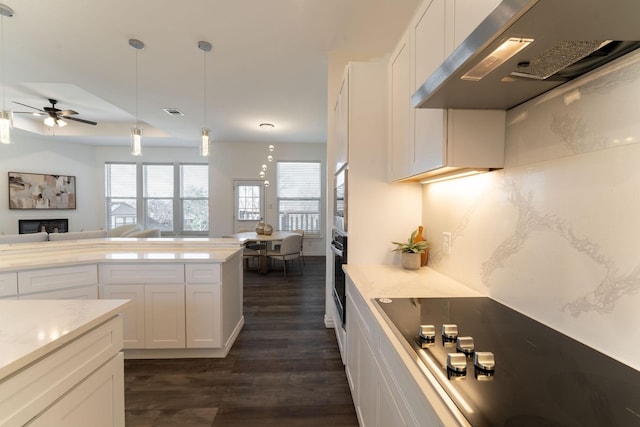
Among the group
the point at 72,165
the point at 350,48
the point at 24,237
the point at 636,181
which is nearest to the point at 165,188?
the point at 72,165

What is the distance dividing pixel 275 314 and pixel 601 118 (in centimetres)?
324

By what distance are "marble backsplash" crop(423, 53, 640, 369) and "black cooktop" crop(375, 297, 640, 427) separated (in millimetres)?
79

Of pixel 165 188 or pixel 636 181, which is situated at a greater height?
pixel 165 188

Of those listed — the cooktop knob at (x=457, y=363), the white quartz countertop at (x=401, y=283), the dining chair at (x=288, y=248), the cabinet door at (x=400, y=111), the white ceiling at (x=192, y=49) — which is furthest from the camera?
the dining chair at (x=288, y=248)

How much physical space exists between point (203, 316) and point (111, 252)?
124cm

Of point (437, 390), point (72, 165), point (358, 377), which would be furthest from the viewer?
point (72, 165)

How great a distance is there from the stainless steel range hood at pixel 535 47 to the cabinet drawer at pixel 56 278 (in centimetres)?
283

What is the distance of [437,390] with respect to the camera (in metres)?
0.64

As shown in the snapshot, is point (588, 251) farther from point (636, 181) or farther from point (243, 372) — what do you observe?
point (243, 372)

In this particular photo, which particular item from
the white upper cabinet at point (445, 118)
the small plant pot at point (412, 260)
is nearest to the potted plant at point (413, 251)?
the small plant pot at point (412, 260)

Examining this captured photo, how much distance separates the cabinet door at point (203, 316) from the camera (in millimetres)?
2314

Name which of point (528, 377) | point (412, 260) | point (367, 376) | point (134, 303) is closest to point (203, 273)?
point (134, 303)

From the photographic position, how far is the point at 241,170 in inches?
274

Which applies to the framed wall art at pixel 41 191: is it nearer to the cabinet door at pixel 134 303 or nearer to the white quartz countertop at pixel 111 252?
the white quartz countertop at pixel 111 252
